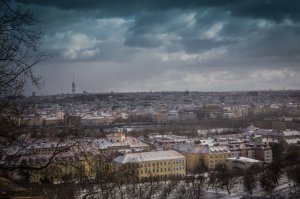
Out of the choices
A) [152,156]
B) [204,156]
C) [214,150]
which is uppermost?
[152,156]

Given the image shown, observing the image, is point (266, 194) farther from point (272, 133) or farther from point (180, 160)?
point (272, 133)

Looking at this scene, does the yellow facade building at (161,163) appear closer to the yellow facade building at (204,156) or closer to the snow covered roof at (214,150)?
the yellow facade building at (204,156)

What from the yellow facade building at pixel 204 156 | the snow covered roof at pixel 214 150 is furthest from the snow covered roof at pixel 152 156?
the snow covered roof at pixel 214 150

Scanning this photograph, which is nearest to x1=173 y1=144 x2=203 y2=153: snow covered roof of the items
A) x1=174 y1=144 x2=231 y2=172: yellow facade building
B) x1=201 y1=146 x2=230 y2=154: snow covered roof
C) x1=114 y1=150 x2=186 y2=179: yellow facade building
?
x1=174 y1=144 x2=231 y2=172: yellow facade building

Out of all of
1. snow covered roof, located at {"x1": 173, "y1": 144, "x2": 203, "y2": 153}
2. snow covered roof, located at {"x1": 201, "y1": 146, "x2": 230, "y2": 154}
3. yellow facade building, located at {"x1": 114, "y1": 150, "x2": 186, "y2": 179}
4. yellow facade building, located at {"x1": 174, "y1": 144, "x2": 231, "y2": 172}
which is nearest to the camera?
yellow facade building, located at {"x1": 114, "y1": 150, "x2": 186, "y2": 179}

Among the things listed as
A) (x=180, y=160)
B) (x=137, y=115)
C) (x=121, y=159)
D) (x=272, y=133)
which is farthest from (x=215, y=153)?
(x=137, y=115)

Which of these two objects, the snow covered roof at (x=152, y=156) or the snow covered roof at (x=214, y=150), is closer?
the snow covered roof at (x=152, y=156)

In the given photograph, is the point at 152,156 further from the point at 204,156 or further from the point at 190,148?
the point at 190,148

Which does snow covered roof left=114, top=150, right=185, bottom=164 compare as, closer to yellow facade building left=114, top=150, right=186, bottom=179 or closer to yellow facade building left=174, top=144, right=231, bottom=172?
yellow facade building left=114, top=150, right=186, bottom=179

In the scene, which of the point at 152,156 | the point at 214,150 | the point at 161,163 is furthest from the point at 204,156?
the point at 152,156

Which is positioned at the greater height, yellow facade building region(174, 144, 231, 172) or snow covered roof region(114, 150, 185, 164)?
snow covered roof region(114, 150, 185, 164)

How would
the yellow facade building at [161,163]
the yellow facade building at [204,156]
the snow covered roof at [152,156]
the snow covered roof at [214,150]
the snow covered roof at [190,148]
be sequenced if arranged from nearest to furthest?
the snow covered roof at [152,156]
the yellow facade building at [161,163]
the yellow facade building at [204,156]
the snow covered roof at [214,150]
the snow covered roof at [190,148]

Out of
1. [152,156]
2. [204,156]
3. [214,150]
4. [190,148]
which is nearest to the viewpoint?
[152,156]
